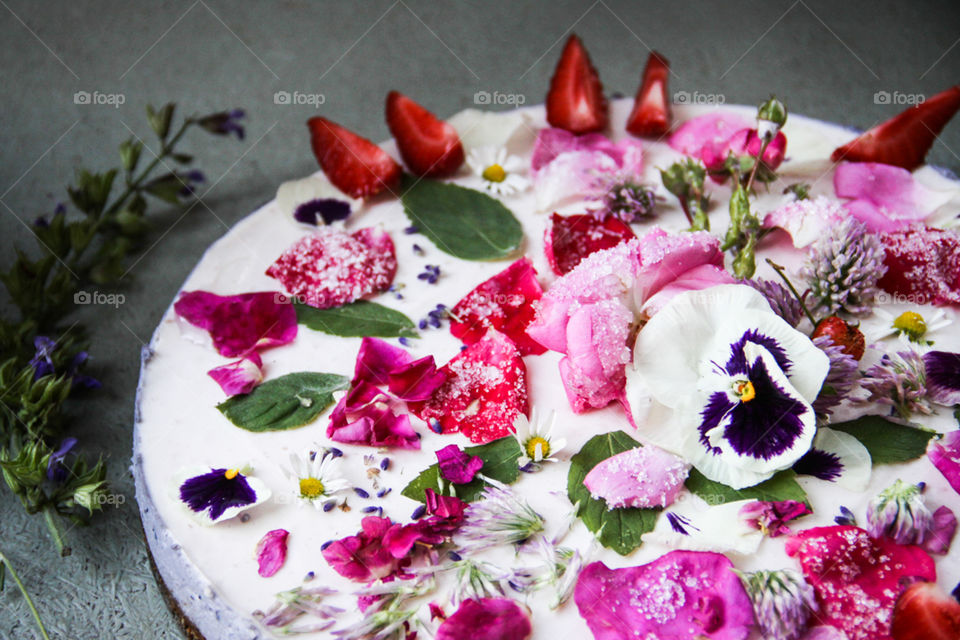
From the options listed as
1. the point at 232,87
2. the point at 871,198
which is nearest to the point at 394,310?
the point at 871,198

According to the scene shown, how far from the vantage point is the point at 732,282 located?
1.18 meters

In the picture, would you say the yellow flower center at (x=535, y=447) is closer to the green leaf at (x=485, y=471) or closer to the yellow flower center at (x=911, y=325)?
the green leaf at (x=485, y=471)

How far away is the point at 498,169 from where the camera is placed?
1.58 m

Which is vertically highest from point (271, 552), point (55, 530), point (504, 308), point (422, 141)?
point (422, 141)

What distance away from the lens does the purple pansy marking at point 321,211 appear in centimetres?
153

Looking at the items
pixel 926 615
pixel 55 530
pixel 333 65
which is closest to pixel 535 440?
pixel 926 615

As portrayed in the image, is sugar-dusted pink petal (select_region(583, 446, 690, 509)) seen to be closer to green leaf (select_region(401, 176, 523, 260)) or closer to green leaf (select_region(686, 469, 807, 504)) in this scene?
green leaf (select_region(686, 469, 807, 504))

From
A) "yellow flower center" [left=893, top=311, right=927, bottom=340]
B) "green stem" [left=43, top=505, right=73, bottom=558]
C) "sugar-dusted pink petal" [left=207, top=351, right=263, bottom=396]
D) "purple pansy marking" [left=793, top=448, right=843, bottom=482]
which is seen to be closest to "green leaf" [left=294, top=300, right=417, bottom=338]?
"sugar-dusted pink petal" [left=207, top=351, right=263, bottom=396]

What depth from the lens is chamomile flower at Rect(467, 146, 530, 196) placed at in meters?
1.56

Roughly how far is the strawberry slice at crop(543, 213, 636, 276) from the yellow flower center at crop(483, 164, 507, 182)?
0.16m

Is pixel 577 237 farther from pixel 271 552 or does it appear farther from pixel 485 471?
pixel 271 552

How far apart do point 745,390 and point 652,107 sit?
0.73m

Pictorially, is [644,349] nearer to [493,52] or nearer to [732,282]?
[732,282]

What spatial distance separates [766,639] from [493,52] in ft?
5.47
